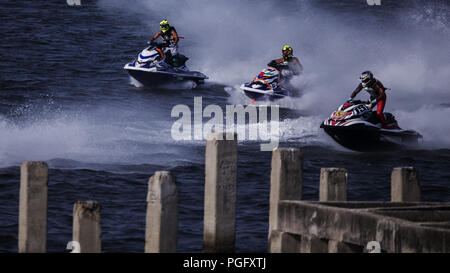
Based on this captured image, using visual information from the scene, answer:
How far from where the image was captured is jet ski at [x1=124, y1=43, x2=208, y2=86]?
25609 mm

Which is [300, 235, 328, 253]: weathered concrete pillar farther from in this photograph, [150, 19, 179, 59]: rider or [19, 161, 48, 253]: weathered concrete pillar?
[150, 19, 179, 59]: rider

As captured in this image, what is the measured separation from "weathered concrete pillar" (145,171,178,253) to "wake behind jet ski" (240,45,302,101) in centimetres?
1533

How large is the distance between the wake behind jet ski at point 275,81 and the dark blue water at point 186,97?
42cm

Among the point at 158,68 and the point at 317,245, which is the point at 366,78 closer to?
the point at 158,68

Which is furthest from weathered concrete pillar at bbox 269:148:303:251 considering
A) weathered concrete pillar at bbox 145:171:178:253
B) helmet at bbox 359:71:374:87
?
helmet at bbox 359:71:374:87

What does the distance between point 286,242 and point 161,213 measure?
1.41 m

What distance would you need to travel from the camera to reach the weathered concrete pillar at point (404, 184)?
9641 mm

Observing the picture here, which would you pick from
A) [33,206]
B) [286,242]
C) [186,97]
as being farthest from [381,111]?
[33,206]

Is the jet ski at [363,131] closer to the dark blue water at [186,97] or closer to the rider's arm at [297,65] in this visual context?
the dark blue water at [186,97]

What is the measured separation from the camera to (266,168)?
16984mm

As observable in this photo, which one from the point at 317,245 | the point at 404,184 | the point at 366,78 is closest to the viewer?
the point at 317,245

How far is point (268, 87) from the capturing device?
23.6m

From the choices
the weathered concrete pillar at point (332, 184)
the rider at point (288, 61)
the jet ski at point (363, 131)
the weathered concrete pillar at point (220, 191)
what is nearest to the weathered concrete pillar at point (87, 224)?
the weathered concrete pillar at point (220, 191)
